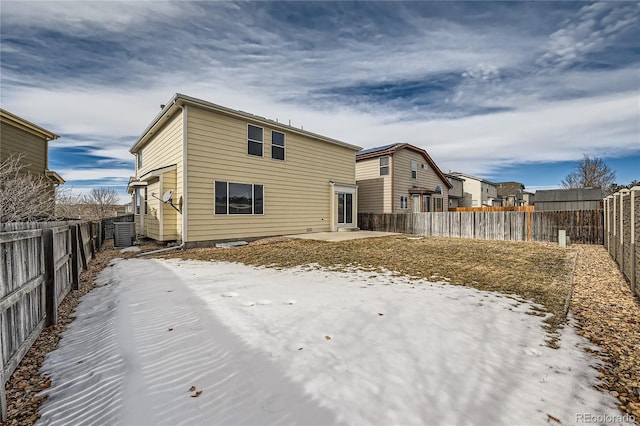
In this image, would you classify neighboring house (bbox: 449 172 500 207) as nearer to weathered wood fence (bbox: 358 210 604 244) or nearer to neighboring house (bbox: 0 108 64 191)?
weathered wood fence (bbox: 358 210 604 244)

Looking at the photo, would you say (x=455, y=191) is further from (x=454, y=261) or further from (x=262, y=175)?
(x=454, y=261)

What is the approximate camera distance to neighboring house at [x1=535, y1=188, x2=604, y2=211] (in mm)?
20266

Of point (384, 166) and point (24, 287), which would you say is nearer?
point (24, 287)

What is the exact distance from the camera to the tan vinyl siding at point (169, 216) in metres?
10.6

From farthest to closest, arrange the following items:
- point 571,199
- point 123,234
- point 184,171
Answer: point 571,199 < point 123,234 < point 184,171

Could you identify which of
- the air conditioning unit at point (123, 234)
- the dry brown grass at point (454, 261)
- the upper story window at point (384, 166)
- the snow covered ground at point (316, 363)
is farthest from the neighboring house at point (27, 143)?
the upper story window at point (384, 166)

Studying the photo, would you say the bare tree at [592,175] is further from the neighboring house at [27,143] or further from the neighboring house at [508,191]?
the neighboring house at [27,143]

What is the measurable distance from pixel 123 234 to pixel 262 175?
590 centimetres

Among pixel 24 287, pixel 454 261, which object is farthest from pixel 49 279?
pixel 454 261

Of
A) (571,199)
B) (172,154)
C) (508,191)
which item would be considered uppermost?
(508,191)

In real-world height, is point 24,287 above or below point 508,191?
below

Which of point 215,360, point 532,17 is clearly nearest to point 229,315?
point 215,360

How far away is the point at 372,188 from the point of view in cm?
1986

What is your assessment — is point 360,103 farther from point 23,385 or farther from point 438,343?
point 23,385
